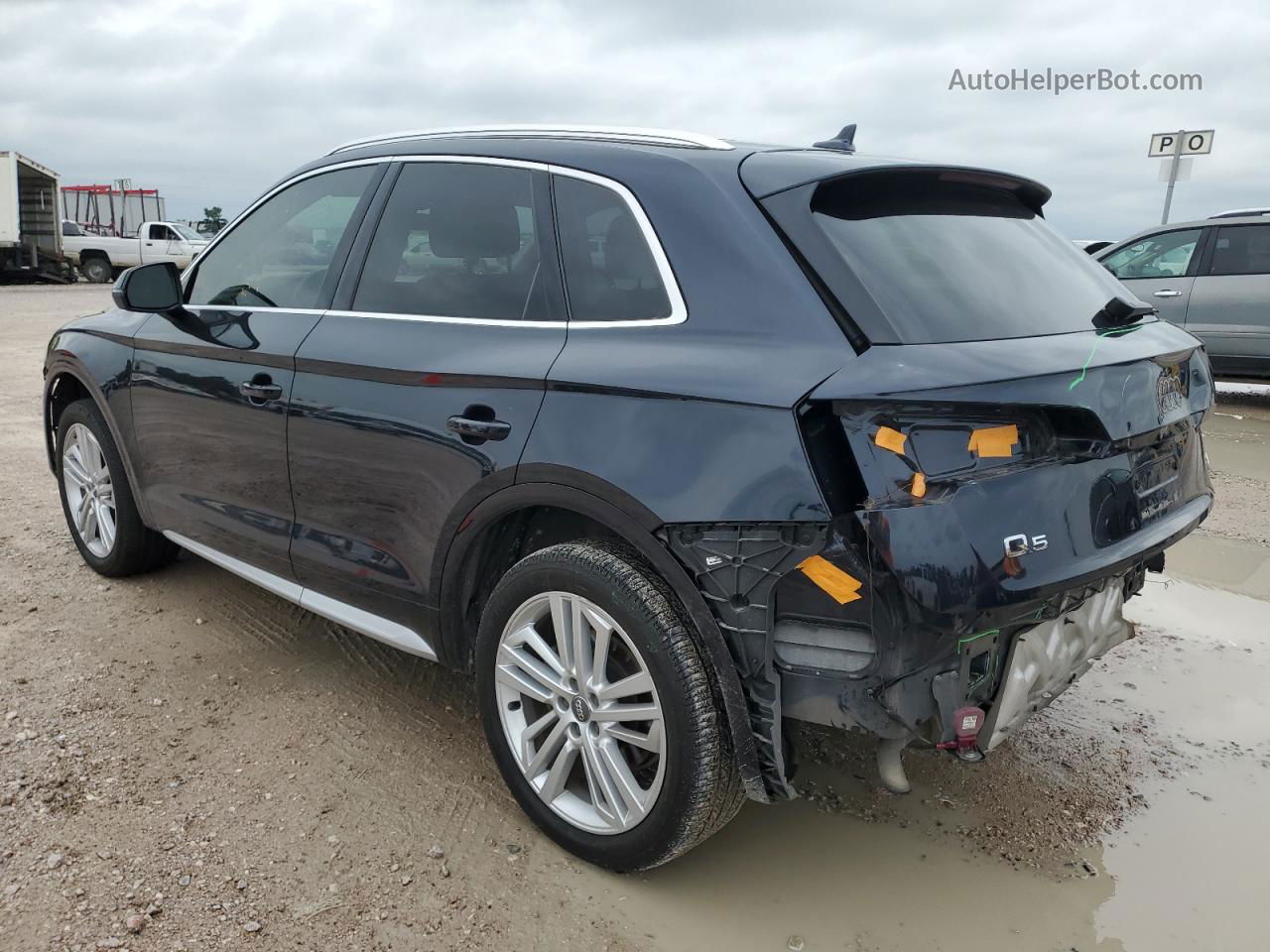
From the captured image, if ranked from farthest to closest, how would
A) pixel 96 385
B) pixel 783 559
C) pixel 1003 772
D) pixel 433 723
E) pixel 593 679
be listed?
pixel 96 385, pixel 433 723, pixel 1003 772, pixel 593 679, pixel 783 559

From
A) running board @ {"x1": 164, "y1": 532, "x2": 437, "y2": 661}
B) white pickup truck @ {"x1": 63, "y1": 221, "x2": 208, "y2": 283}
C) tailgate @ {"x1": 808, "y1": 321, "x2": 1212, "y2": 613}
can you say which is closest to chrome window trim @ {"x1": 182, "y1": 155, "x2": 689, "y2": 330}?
tailgate @ {"x1": 808, "y1": 321, "x2": 1212, "y2": 613}

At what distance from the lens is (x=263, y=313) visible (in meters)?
3.36

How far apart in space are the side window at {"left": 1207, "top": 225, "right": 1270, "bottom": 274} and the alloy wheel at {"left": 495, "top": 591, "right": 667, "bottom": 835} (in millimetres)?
9480

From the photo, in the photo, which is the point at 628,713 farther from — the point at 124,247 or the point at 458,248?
the point at 124,247

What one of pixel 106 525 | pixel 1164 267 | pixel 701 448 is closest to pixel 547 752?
pixel 701 448

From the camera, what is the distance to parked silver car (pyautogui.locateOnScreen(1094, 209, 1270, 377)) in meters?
9.34

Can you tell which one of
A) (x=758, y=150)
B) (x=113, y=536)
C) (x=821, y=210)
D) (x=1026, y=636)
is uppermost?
(x=758, y=150)

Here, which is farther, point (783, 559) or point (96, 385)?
point (96, 385)

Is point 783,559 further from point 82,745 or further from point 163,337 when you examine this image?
point 163,337

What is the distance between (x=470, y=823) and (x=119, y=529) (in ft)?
7.92

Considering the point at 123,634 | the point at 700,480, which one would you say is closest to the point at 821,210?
the point at 700,480

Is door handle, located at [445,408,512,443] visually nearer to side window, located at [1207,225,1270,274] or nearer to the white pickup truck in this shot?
side window, located at [1207,225,1270,274]

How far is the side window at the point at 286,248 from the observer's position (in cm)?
326

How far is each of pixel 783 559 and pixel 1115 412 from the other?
2.73 ft
